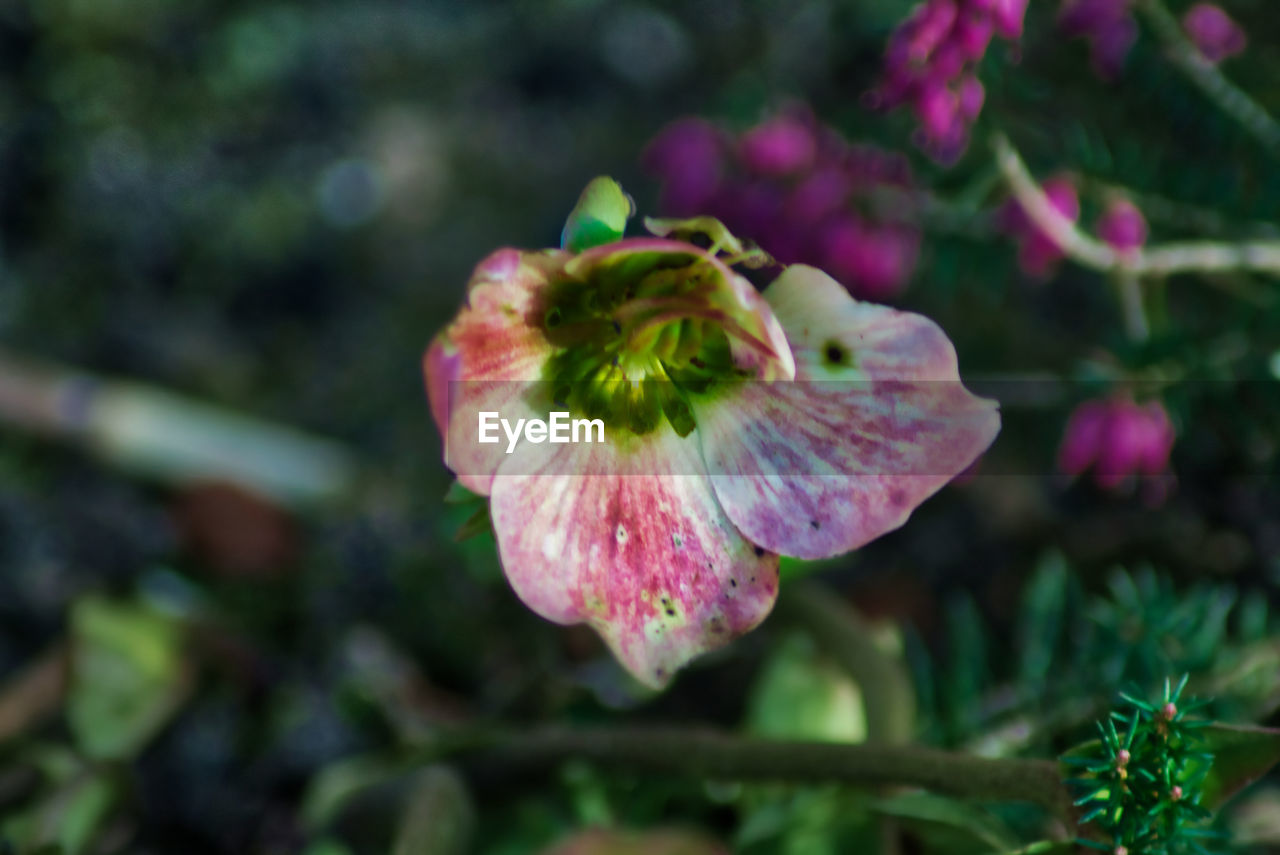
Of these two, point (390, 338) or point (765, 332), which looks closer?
point (765, 332)

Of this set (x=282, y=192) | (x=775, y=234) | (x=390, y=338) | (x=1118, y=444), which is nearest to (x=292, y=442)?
(x=390, y=338)

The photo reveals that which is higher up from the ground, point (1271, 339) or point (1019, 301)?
point (1271, 339)

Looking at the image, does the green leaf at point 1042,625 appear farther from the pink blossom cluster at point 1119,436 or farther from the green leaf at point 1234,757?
the green leaf at point 1234,757

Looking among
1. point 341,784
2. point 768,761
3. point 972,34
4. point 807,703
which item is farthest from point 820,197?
point 341,784

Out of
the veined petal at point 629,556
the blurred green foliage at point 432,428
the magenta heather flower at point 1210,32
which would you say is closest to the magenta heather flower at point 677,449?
the veined petal at point 629,556

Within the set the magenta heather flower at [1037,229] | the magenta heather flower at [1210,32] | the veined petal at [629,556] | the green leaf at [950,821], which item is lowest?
the green leaf at [950,821]

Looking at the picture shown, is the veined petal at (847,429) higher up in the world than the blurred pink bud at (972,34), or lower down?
lower down

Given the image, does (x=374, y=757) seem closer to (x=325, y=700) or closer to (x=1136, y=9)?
(x=325, y=700)

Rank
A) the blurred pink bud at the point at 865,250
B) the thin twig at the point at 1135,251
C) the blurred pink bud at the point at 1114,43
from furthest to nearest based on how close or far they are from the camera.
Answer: the blurred pink bud at the point at 865,250, the blurred pink bud at the point at 1114,43, the thin twig at the point at 1135,251

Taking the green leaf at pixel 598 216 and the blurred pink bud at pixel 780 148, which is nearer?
the green leaf at pixel 598 216
